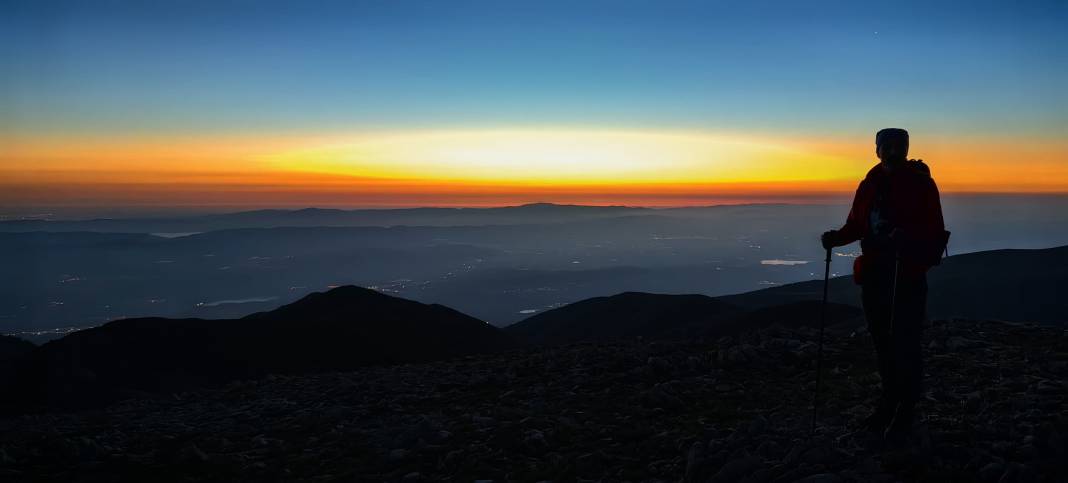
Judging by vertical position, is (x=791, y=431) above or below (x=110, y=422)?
above

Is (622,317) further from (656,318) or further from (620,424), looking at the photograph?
(620,424)

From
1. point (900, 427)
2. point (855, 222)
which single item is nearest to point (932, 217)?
point (855, 222)

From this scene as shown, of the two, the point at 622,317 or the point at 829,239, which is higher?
the point at 829,239

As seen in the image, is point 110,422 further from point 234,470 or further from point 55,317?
point 55,317

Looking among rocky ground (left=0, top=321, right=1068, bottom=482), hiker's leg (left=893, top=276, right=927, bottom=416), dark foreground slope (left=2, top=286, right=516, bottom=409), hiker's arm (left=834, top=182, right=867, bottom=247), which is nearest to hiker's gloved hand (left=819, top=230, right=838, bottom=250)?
hiker's arm (left=834, top=182, right=867, bottom=247)

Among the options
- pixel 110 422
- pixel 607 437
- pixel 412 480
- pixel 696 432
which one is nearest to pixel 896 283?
pixel 696 432
